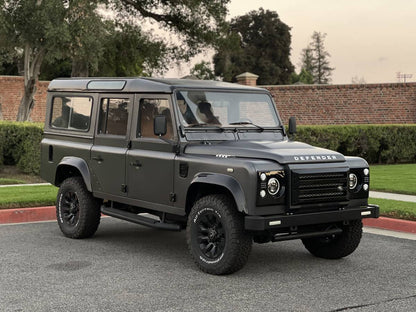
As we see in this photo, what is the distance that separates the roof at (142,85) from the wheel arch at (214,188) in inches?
48.6

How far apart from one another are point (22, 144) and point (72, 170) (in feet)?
26.0

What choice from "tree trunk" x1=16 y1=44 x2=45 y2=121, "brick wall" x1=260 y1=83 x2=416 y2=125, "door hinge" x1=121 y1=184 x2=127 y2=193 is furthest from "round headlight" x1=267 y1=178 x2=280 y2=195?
"brick wall" x1=260 y1=83 x2=416 y2=125

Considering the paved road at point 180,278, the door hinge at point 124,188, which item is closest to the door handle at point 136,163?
the door hinge at point 124,188

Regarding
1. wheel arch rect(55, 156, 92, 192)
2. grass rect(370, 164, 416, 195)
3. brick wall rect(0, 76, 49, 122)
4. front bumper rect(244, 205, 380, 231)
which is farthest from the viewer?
brick wall rect(0, 76, 49, 122)

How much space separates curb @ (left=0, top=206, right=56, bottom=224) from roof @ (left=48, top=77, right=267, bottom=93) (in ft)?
7.91

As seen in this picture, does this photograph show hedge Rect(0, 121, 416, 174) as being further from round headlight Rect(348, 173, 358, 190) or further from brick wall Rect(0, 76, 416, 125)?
round headlight Rect(348, 173, 358, 190)

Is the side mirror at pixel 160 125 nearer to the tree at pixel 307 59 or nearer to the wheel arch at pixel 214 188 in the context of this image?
the wheel arch at pixel 214 188

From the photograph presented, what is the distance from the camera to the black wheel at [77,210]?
341 inches

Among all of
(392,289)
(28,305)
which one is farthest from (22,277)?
(392,289)

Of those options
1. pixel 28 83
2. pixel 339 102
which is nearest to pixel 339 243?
pixel 28 83

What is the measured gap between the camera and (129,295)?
233 inches

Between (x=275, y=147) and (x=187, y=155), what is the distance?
99 cm

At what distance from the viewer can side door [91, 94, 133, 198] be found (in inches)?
319

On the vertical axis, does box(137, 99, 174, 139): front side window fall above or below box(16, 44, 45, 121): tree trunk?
below
